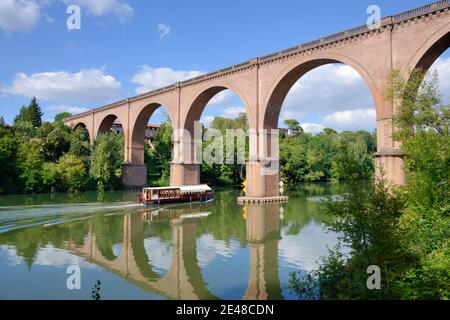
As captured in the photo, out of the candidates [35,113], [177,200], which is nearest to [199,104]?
[177,200]

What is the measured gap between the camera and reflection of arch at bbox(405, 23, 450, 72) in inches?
638

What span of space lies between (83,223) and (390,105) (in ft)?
52.0

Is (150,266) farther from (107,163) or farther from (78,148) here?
(78,148)

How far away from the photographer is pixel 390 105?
1784 centimetres

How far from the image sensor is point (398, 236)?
6.21m

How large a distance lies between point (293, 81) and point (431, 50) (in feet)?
30.4

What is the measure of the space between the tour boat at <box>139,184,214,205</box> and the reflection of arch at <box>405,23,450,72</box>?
54.7 feet

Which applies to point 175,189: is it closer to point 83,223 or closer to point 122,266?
point 83,223

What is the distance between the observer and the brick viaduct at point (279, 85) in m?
17.0

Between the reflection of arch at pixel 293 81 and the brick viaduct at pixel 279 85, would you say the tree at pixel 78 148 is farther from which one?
the reflection of arch at pixel 293 81

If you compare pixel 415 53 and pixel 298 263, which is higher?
pixel 415 53

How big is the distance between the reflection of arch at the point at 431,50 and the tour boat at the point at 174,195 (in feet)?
54.7
